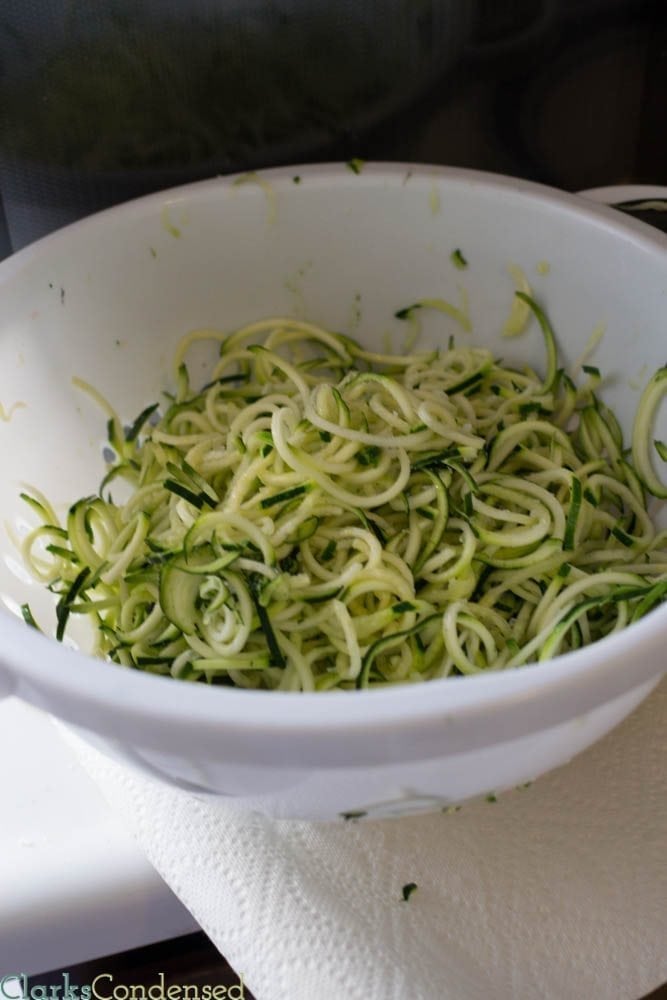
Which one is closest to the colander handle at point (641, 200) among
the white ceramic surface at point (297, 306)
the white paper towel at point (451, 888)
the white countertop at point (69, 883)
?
the white ceramic surface at point (297, 306)

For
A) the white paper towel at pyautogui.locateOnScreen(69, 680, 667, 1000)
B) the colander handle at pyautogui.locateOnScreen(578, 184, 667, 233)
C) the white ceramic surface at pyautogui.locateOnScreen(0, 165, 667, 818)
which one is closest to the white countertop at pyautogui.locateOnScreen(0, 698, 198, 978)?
the white paper towel at pyautogui.locateOnScreen(69, 680, 667, 1000)

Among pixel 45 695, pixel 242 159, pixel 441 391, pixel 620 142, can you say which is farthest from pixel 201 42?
pixel 45 695

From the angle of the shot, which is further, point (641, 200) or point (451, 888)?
point (641, 200)

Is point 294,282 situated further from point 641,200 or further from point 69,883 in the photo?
point 69,883

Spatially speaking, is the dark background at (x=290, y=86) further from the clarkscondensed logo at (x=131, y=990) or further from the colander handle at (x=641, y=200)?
the clarkscondensed logo at (x=131, y=990)

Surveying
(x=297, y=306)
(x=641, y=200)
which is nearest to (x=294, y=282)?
(x=297, y=306)

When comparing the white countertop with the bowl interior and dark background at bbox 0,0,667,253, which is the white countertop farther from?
dark background at bbox 0,0,667,253

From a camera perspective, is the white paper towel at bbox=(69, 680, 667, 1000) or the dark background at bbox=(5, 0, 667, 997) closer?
the white paper towel at bbox=(69, 680, 667, 1000)
